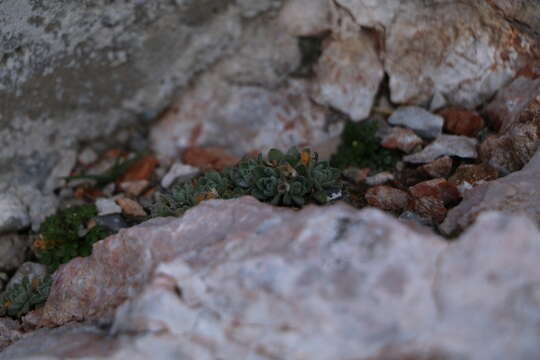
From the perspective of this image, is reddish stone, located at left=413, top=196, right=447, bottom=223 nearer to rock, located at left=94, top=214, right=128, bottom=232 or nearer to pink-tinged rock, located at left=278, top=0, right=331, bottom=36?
pink-tinged rock, located at left=278, top=0, right=331, bottom=36

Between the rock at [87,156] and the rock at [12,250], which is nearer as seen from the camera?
the rock at [12,250]

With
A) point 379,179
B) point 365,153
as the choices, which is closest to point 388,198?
point 379,179

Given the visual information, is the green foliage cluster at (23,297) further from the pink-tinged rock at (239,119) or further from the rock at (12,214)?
the pink-tinged rock at (239,119)

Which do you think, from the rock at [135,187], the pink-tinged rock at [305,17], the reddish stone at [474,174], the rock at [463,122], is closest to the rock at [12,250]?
the rock at [135,187]

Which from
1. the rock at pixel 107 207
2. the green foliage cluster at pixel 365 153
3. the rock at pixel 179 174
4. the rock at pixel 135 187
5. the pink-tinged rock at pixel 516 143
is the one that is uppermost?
the pink-tinged rock at pixel 516 143

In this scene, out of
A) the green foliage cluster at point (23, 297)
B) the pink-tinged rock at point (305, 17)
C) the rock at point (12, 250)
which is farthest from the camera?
the pink-tinged rock at point (305, 17)

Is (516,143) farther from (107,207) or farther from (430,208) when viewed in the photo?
(107,207)
